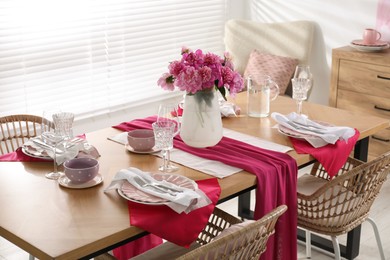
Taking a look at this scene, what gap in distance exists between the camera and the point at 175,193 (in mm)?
2232

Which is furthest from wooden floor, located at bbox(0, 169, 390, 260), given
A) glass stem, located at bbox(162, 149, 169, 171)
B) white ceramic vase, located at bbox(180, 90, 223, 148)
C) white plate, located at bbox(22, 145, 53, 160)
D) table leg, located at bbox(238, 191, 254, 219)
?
glass stem, located at bbox(162, 149, 169, 171)

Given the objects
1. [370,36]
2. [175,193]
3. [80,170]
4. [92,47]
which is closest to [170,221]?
[175,193]

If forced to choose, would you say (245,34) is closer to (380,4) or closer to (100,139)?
(380,4)

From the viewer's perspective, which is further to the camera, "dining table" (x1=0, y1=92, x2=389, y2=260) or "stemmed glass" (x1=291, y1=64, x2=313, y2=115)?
"stemmed glass" (x1=291, y1=64, x2=313, y2=115)

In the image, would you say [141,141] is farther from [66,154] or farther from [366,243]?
[366,243]

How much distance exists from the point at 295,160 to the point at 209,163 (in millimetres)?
345

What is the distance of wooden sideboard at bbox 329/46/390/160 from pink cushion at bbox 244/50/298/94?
1.10ft

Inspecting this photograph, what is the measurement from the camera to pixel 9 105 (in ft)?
13.3

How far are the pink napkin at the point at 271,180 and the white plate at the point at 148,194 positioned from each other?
0.89ft

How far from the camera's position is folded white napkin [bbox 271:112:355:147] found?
9.27 ft

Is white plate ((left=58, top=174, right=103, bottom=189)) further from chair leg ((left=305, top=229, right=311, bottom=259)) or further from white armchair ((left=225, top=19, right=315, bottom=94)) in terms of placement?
white armchair ((left=225, top=19, right=315, bottom=94))

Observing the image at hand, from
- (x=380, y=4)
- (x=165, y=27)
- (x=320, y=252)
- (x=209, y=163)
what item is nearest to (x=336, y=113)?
(x=320, y=252)

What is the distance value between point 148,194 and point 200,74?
52cm

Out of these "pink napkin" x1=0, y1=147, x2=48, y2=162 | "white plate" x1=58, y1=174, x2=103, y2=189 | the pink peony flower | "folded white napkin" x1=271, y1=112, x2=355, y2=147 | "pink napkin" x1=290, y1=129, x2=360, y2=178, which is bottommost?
"pink napkin" x1=290, y1=129, x2=360, y2=178
